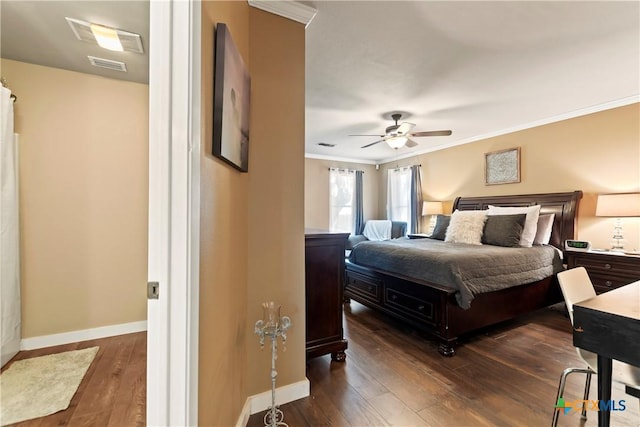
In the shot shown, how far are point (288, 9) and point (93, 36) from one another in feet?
4.61

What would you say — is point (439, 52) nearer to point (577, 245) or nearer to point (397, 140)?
point (397, 140)

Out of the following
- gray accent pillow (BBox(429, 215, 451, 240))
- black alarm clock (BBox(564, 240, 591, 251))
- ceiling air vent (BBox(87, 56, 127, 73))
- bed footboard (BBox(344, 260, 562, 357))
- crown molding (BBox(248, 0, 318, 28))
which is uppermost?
crown molding (BBox(248, 0, 318, 28))

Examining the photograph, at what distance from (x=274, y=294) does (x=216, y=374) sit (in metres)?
0.61

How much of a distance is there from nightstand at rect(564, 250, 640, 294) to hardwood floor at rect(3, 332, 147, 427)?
4213 millimetres

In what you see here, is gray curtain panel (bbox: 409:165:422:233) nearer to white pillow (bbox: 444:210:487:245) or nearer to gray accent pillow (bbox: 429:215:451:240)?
gray accent pillow (bbox: 429:215:451:240)

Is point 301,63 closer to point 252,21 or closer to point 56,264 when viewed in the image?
point 252,21

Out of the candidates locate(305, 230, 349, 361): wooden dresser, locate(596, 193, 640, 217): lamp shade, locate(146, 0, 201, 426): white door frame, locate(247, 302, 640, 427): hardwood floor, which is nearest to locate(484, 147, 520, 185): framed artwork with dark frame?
locate(596, 193, 640, 217): lamp shade

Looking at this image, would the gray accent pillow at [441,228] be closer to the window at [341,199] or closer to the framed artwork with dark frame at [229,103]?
the window at [341,199]

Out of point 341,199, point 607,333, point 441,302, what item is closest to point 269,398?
point 441,302

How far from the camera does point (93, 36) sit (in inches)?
77.5

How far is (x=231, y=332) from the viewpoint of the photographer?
53.5 inches

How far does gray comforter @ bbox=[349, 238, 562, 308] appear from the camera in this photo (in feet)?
7.89

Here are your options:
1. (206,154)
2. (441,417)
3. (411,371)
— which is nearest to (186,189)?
(206,154)

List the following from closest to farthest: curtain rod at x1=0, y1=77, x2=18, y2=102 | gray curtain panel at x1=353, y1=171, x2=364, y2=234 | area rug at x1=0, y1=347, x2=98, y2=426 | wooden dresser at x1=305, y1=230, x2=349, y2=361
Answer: area rug at x1=0, y1=347, x2=98, y2=426 < wooden dresser at x1=305, y1=230, x2=349, y2=361 < curtain rod at x1=0, y1=77, x2=18, y2=102 < gray curtain panel at x1=353, y1=171, x2=364, y2=234
